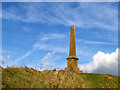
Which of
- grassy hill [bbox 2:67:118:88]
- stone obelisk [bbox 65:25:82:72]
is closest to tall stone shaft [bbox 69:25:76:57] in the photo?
stone obelisk [bbox 65:25:82:72]

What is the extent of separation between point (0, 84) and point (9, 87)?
949 millimetres

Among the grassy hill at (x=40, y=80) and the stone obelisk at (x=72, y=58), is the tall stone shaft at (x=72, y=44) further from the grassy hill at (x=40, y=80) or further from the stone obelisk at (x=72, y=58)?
the grassy hill at (x=40, y=80)

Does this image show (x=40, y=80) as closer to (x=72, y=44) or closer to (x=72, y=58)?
(x=72, y=58)

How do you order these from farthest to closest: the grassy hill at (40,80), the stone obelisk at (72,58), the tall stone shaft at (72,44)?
the tall stone shaft at (72,44) < the stone obelisk at (72,58) < the grassy hill at (40,80)

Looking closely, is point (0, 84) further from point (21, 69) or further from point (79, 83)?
point (79, 83)

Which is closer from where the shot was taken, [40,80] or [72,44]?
[40,80]

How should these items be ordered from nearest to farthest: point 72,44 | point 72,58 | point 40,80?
1. point 40,80
2. point 72,58
3. point 72,44

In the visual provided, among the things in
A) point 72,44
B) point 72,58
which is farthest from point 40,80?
point 72,44

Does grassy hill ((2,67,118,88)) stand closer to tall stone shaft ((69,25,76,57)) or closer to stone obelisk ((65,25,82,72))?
stone obelisk ((65,25,82,72))

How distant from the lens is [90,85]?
17.5 metres

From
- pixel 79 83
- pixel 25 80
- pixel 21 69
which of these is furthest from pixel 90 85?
pixel 21 69

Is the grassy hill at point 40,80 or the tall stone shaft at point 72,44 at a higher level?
the tall stone shaft at point 72,44

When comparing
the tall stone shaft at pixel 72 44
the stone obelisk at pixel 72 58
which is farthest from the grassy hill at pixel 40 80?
the tall stone shaft at pixel 72 44

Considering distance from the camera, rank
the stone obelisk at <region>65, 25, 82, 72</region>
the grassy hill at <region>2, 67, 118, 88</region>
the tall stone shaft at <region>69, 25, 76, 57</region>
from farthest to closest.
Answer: the tall stone shaft at <region>69, 25, 76, 57</region> < the stone obelisk at <region>65, 25, 82, 72</region> < the grassy hill at <region>2, 67, 118, 88</region>
